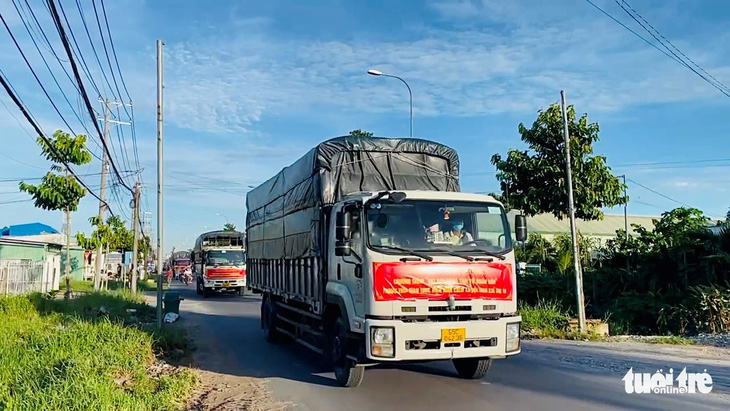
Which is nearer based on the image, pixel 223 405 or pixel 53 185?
pixel 223 405

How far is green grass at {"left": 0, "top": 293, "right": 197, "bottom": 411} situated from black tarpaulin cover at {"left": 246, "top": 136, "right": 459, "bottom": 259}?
288cm

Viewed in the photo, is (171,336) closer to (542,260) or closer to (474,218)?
(474,218)

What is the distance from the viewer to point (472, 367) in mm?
8859

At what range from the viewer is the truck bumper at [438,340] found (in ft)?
24.3

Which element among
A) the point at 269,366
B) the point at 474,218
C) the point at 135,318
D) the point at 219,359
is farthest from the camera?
the point at 135,318

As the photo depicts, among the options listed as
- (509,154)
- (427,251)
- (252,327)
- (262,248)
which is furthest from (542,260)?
(427,251)

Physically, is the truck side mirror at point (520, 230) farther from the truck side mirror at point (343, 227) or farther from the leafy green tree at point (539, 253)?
the leafy green tree at point (539, 253)

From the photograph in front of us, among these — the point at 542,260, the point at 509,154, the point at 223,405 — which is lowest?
the point at 223,405

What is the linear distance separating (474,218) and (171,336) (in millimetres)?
6843

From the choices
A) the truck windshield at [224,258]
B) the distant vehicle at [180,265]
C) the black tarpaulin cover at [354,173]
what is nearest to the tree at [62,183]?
the truck windshield at [224,258]

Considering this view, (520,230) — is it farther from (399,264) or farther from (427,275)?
(399,264)

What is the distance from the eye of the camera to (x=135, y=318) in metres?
17.4

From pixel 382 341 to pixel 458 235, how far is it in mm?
1702

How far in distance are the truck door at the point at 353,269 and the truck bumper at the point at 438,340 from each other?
0.46 meters
